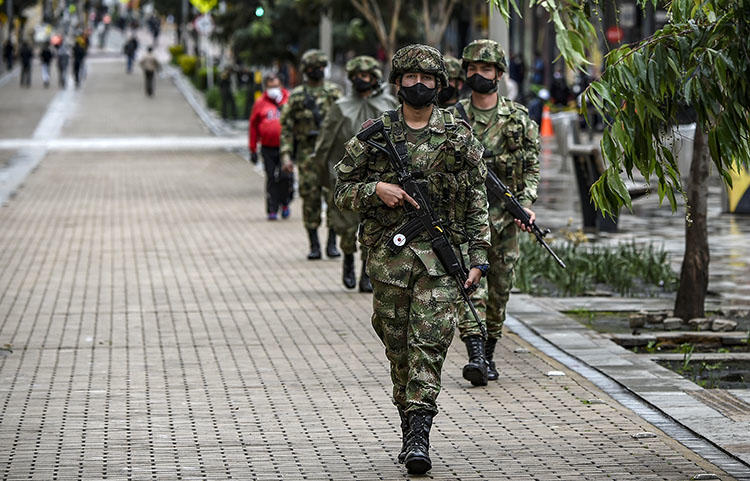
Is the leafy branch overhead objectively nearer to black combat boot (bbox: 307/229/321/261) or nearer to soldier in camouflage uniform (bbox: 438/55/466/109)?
soldier in camouflage uniform (bbox: 438/55/466/109)

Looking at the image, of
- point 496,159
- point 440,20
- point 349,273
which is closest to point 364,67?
point 349,273

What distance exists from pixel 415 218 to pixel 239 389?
234 cm

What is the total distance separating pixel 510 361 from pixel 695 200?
230 centimetres

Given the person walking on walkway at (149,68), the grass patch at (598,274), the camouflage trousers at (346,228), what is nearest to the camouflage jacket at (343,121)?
the camouflage trousers at (346,228)

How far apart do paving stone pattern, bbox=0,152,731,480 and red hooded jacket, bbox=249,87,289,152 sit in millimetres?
2633

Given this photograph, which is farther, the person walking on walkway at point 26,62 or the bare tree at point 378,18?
the person walking on walkway at point 26,62

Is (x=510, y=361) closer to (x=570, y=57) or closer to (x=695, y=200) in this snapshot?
(x=695, y=200)

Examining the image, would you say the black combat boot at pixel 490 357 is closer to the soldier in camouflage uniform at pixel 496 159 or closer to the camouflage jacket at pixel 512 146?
A: the soldier in camouflage uniform at pixel 496 159

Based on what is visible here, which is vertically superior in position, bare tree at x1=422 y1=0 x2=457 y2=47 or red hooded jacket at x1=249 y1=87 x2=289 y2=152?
bare tree at x1=422 y1=0 x2=457 y2=47

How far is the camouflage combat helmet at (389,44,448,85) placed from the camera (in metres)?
6.54

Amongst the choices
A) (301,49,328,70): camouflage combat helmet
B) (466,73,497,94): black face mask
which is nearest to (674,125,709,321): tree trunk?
(466,73,497,94): black face mask

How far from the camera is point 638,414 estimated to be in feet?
25.4

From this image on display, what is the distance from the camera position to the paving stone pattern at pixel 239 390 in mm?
6711

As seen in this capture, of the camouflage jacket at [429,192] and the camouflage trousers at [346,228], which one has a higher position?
the camouflage jacket at [429,192]
